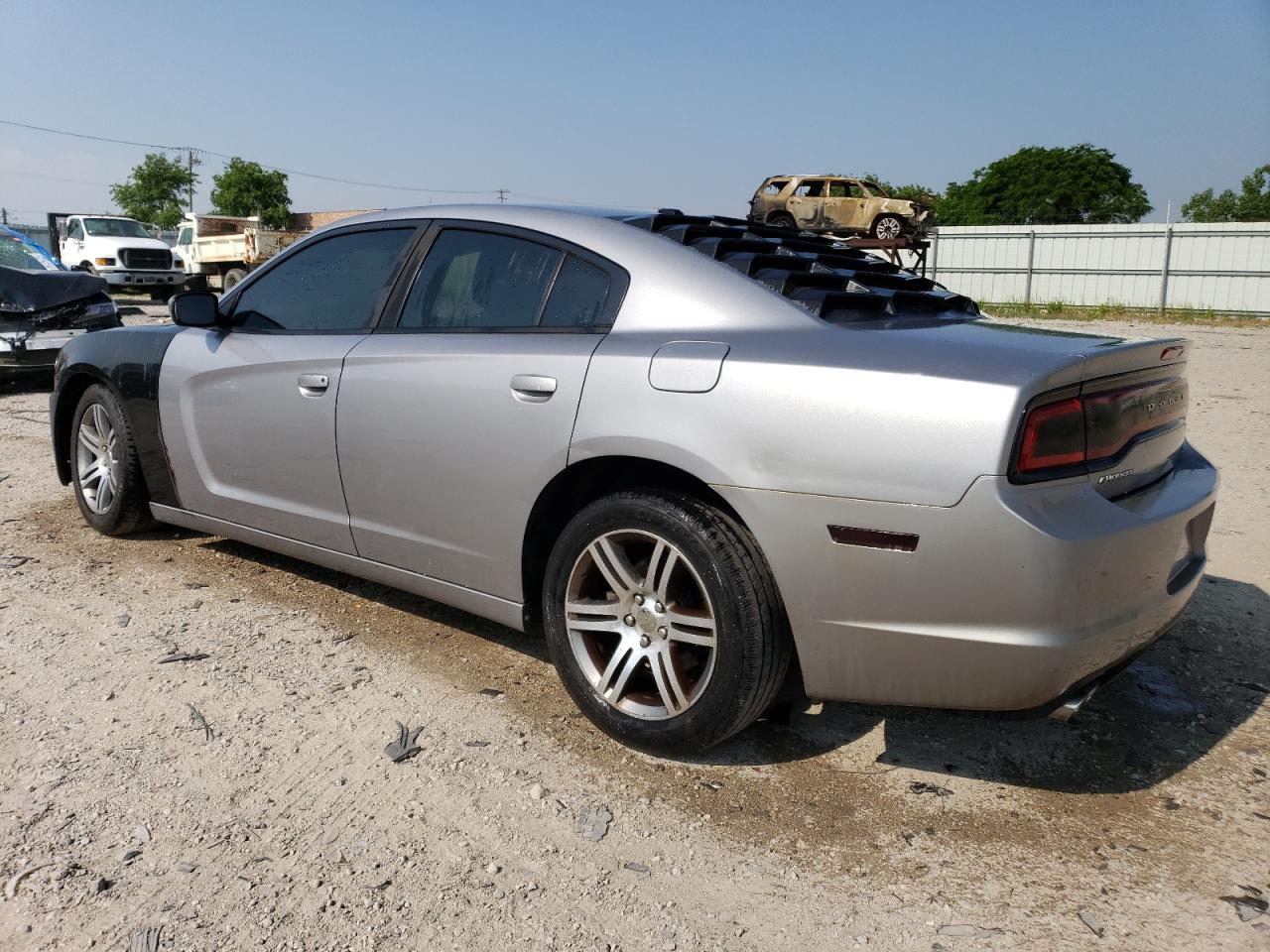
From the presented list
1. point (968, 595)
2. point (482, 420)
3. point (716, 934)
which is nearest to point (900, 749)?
point (968, 595)

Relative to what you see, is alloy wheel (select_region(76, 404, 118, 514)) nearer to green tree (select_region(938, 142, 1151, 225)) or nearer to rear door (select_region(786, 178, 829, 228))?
rear door (select_region(786, 178, 829, 228))

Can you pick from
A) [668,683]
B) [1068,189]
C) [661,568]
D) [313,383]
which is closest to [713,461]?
[661,568]

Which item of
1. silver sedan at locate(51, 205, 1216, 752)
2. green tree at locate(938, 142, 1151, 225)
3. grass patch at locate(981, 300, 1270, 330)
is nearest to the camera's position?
silver sedan at locate(51, 205, 1216, 752)

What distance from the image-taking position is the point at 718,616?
2.62m

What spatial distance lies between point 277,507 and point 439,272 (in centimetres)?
119

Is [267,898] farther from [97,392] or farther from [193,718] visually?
[97,392]

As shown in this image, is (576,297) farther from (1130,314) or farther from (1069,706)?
(1130,314)

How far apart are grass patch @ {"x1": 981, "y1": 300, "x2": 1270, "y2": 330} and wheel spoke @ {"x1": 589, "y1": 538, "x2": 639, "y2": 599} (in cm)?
2340

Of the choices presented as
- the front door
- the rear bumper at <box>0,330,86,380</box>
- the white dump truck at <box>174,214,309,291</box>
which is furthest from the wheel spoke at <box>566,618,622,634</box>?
the white dump truck at <box>174,214,309,291</box>

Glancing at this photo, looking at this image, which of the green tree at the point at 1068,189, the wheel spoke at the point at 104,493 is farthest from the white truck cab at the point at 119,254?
the green tree at the point at 1068,189

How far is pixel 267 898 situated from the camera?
223cm

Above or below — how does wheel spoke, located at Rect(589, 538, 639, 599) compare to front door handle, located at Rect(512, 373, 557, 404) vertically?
below

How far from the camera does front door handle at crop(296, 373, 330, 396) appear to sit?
361 centimetres

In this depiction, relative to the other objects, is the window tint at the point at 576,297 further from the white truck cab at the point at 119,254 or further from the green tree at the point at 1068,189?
the green tree at the point at 1068,189
